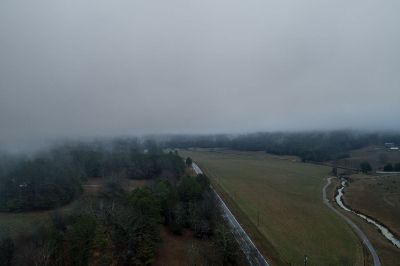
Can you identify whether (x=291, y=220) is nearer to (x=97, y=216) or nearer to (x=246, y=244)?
(x=246, y=244)

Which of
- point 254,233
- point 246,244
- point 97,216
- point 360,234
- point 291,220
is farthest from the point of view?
point 291,220

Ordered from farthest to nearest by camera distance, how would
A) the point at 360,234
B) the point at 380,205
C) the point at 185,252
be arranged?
the point at 380,205 → the point at 360,234 → the point at 185,252

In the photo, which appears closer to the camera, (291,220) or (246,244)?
(246,244)

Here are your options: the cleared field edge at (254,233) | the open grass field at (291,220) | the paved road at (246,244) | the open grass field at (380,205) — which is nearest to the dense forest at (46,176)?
the cleared field edge at (254,233)

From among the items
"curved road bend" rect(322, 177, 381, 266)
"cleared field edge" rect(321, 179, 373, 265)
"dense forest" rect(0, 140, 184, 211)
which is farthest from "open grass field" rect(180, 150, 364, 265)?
"dense forest" rect(0, 140, 184, 211)

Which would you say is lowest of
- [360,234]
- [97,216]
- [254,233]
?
[360,234]

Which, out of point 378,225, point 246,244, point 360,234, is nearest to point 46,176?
point 246,244

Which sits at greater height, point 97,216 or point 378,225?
point 97,216

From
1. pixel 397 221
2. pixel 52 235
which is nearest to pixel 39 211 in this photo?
pixel 52 235
